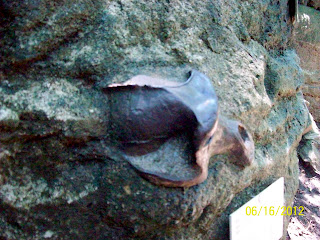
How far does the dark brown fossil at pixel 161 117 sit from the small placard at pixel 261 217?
10.6 inches

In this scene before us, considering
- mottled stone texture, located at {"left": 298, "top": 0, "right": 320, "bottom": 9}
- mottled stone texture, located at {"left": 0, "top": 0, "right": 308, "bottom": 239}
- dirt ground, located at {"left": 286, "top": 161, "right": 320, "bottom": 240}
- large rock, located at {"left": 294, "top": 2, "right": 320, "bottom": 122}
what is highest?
mottled stone texture, located at {"left": 0, "top": 0, "right": 308, "bottom": 239}

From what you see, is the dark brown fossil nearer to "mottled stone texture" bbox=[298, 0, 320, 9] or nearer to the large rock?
the large rock

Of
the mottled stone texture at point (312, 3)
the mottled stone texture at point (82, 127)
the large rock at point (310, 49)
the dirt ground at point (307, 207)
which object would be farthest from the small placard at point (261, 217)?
the mottled stone texture at point (312, 3)

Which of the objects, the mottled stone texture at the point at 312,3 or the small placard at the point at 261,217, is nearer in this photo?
the small placard at the point at 261,217

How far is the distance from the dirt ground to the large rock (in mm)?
840

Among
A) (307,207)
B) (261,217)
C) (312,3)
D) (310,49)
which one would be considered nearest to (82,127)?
(261,217)

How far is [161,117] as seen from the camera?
788mm

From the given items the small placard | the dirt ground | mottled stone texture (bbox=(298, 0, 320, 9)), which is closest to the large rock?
mottled stone texture (bbox=(298, 0, 320, 9))

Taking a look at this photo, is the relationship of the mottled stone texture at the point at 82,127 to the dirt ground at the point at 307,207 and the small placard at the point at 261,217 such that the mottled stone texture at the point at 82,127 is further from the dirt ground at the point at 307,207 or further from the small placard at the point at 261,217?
the dirt ground at the point at 307,207

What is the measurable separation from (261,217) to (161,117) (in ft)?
1.80

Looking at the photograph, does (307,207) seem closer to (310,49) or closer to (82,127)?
(310,49)

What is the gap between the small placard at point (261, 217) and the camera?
39.3 inches

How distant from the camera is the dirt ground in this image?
170 cm

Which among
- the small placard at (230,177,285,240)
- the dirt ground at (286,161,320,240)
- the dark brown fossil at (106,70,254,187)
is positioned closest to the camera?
the dark brown fossil at (106,70,254,187)
